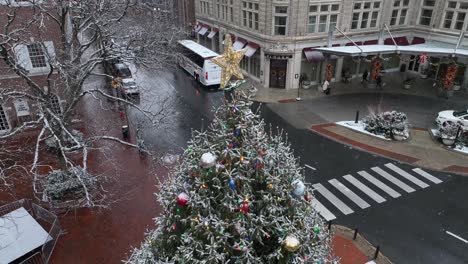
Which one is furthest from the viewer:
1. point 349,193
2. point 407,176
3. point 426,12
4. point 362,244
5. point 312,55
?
point 426,12

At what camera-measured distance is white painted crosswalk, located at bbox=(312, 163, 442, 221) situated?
528 inches

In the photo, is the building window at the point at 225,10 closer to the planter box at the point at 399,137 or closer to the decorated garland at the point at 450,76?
the decorated garland at the point at 450,76

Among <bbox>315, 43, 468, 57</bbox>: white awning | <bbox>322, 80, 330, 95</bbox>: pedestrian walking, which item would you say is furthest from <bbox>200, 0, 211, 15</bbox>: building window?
<bbox>315, 43, 468, 57</bbox>: white awning

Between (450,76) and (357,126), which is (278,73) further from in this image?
(450,76)

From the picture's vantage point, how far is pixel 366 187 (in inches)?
575

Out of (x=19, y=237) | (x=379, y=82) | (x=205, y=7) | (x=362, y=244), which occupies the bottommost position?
(x=362, y=244)

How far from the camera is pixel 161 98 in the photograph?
26000mm

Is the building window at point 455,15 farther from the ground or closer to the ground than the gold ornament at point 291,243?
farther from the ground

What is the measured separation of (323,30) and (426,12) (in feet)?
34.2

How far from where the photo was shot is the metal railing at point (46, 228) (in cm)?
1031

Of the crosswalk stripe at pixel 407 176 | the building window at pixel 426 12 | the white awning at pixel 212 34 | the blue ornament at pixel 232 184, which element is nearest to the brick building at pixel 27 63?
the blue ornament at pixel 232 184

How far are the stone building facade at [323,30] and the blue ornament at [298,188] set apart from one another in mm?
21972

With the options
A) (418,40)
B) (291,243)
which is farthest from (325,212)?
(418,40)

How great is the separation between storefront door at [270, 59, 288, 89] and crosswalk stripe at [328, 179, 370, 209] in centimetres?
1446
